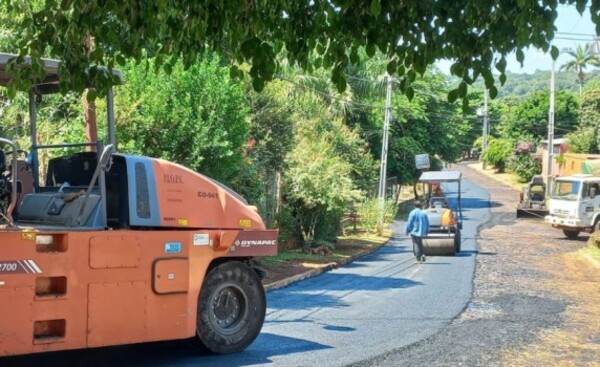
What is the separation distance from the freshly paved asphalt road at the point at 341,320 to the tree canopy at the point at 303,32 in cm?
364

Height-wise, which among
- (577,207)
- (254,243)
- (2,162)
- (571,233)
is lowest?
(571,233)

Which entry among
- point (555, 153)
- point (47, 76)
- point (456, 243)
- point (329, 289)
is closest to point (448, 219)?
point (456, 243)

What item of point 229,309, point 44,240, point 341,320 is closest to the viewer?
point 44,240

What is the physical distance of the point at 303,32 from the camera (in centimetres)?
543

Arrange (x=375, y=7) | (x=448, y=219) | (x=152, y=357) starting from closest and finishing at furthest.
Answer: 1. (x=375, y=7)
2. (x=152, y=357)
3. (x=448, y=219)

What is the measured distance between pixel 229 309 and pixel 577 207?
966 inches

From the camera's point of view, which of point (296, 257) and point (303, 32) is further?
point (296, 257)

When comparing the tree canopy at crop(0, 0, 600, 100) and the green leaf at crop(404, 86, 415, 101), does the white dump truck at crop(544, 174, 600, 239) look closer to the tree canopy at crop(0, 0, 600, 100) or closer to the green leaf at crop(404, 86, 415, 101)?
the tree canopy at crop(0, 0, 600, 100)

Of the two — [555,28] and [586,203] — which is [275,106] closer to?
[586,203]

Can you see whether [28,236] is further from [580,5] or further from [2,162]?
[580,5]

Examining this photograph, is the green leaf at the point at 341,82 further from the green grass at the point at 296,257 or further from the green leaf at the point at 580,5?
the green grass at the point at 296,257

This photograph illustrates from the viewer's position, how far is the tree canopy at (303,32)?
15.3 ft

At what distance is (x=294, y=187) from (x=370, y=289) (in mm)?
8027

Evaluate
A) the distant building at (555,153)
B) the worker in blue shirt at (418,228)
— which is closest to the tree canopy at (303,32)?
the worker in blue shirt at (418,228)
